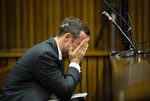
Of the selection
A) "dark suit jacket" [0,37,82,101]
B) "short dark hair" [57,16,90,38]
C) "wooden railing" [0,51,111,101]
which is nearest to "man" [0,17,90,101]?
"dark suit jacket" [0,37,82,101]

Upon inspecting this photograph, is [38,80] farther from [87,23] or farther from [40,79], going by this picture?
[87,23]

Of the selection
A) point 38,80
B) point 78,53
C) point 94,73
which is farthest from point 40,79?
point 94,73

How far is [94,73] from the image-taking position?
2650mm

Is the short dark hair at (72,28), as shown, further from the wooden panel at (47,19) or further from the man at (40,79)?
the wooden panel at (47,19)

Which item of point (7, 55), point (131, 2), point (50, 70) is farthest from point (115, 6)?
point (50, 70)

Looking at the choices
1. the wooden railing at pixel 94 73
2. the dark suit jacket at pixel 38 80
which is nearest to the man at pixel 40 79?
the dark suit jacket at pixel 38 80

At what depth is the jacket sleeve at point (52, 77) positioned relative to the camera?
1.37m

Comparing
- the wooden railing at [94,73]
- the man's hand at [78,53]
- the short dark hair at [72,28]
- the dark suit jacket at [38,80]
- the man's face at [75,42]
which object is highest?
the short dark hair at [72,28]

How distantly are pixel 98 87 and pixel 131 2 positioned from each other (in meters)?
0.83

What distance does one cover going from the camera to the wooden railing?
101 inches

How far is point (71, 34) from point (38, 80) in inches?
11.9

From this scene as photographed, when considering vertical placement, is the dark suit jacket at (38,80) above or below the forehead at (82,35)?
below

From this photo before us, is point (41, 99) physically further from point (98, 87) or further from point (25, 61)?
point (98, 87)

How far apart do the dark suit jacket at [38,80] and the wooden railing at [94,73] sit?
45.2 inches
